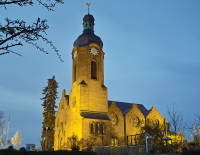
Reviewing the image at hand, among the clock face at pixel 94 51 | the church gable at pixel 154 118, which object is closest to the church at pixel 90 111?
the clock face at pixel 94 51

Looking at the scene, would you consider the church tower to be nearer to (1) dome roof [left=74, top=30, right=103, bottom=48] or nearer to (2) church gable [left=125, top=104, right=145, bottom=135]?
(1) dome roof [left=74, top=30, right=103, bottom=48]

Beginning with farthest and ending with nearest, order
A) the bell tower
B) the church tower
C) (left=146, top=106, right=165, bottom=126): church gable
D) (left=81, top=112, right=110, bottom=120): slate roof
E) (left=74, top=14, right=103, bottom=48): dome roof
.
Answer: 1. (left=146, top=106, right=165, bottom=126): church gable
2. (left=74, top=14, right=103, bottom=48): dome roof
3. the bell tower
4. (left=81, top=112, right=110, bottom=120): slate roof
5. the church tower

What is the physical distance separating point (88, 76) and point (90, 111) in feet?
22.7

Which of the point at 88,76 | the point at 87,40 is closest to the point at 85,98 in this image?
the point at 88,76

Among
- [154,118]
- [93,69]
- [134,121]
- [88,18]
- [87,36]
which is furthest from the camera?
[154,118]

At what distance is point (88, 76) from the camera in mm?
46156

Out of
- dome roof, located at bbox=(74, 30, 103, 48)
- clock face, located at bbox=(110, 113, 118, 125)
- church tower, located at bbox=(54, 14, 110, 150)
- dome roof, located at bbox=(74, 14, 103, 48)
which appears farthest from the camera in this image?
clock face, located at bbox=(110, 113, 118, 125)

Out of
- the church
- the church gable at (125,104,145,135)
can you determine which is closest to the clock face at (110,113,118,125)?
the church

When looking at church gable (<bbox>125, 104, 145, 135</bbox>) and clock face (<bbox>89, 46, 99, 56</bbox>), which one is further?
church gable (<bbox>125, 104, 145, 135</bbox>)

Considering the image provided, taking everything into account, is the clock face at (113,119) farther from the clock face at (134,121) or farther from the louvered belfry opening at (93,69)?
the louvered belfry opening at (93,69)

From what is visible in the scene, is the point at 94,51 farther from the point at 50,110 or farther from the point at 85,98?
the point at 50,110

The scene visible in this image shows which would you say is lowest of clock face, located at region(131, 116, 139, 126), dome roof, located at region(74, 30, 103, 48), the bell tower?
clock face, located at region(131, 116, 139, 126)

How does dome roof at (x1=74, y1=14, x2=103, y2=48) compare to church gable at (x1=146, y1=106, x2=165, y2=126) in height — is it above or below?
above

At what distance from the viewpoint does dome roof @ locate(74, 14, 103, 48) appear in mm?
48375
